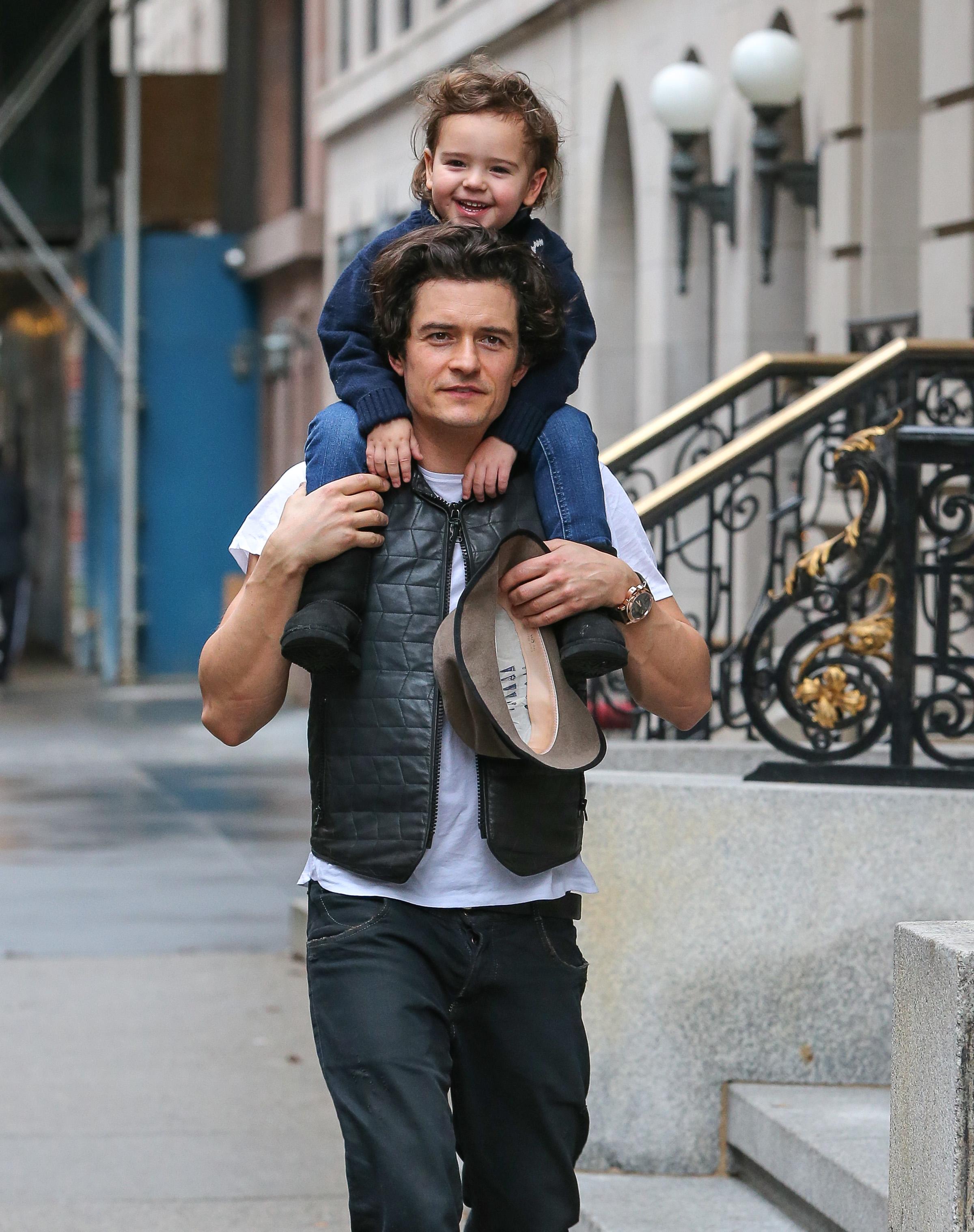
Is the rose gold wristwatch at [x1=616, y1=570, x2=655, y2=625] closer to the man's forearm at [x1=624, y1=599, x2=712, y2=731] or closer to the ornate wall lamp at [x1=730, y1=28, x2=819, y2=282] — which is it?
the man's forearm at [x1=624, y1=599, x2=712, y2=731]

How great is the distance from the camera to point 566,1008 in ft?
11.8

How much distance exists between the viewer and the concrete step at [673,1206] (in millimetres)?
5012

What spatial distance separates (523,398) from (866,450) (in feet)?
7.38

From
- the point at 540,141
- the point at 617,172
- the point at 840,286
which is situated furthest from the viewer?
the point at 617,172

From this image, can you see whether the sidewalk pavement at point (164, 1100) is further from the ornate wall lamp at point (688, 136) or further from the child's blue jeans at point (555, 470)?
the ornate wall lamp at point (688, 136)

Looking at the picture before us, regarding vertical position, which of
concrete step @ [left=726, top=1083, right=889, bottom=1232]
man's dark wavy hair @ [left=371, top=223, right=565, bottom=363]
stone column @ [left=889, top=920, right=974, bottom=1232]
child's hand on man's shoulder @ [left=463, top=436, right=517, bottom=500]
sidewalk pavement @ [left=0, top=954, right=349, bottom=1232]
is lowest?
sidewalk pavement @ [left=0, top=954, right=349, bottom=1232]

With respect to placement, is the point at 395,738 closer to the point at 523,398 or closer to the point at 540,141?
the point at 523,398

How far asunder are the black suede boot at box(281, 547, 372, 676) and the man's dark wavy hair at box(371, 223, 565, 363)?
37 cm

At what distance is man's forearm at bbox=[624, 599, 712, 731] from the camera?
359 centimetres

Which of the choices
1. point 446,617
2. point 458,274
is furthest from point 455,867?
point 458,274

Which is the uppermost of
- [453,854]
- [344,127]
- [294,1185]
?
[344,127]

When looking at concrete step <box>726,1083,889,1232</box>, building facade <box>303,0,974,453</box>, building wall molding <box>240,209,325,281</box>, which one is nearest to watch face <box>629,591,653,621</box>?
concrete step <box>726,1083,889,1232</box>

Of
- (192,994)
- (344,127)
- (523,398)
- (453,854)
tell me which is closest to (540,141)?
(523,398)

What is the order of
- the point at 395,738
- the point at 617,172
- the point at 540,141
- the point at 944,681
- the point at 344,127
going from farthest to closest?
1. the point at 344,127
2. the point at 617,172
3. the point at 944,681
4. the point at 540,141
5. the point at 395,738
